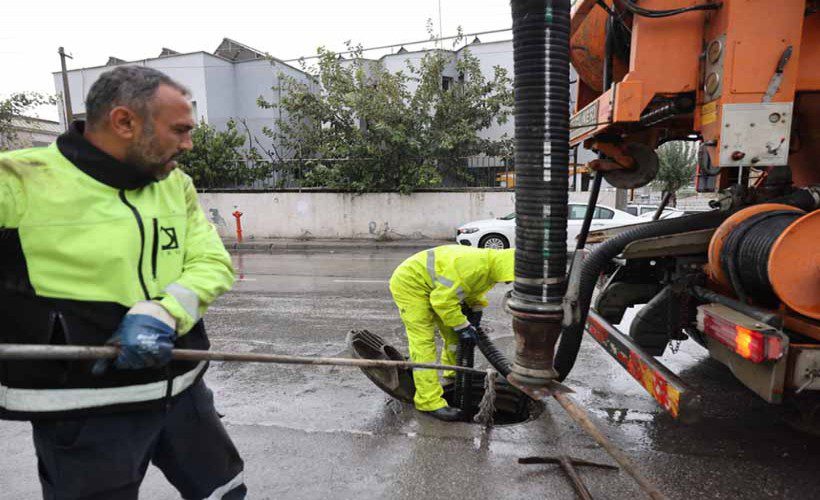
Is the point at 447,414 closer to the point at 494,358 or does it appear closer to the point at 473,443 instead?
the point at 473,443

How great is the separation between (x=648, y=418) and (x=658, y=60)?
2.25 meters

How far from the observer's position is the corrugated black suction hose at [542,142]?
5.50 ft

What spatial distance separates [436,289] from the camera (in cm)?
339

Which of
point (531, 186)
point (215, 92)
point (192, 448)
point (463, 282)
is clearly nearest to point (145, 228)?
point (192, 448)

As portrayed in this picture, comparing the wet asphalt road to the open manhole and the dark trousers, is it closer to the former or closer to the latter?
the open manhole

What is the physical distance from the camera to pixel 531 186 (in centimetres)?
176

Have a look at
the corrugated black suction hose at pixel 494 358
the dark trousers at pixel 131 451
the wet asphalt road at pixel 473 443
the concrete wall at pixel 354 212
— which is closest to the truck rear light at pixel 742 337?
the wet asphalt road at pixel 473 443

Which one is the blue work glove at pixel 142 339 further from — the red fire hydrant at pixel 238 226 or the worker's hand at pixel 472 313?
the red fire hydrant at pixel 238 226

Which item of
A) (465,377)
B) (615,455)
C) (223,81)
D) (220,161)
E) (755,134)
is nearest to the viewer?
(615,455)

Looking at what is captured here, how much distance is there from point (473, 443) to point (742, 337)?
1573mm

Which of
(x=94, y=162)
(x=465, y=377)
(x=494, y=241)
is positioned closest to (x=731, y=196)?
(x=465, y=377)

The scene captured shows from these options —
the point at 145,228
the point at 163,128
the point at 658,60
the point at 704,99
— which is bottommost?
the point at 145,228

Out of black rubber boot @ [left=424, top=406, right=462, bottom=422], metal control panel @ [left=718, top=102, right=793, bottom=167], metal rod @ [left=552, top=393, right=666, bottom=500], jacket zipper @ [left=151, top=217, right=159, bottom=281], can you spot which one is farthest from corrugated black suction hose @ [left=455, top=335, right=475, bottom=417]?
jacket zipper @ [left=151, top=217, right=159, bottom=281]

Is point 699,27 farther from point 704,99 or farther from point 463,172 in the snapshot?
point 463,172
